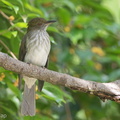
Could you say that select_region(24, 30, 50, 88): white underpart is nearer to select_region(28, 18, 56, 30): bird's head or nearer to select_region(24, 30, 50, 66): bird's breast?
select_region(24, 30, 50, 66): bird's breast

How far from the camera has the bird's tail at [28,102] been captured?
13.3ft

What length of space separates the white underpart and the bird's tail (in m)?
0.06

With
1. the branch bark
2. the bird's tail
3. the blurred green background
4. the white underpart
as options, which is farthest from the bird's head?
the branch bark

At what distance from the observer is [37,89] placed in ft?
13.5

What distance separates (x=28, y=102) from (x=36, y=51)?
50 centimetres

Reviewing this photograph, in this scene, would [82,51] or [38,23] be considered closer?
[38,23]

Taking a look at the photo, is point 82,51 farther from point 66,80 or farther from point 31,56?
point 66,80

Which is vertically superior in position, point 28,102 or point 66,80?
point 66,80

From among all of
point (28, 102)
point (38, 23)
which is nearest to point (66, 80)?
point (28, 102)

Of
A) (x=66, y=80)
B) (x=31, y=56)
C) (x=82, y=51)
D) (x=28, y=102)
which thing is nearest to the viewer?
(x=66, y=80)

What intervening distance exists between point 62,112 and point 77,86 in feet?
7.17

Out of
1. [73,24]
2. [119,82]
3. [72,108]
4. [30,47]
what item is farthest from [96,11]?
[119,82]

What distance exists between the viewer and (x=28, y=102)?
13.4ft

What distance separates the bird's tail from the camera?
407 centimetres
